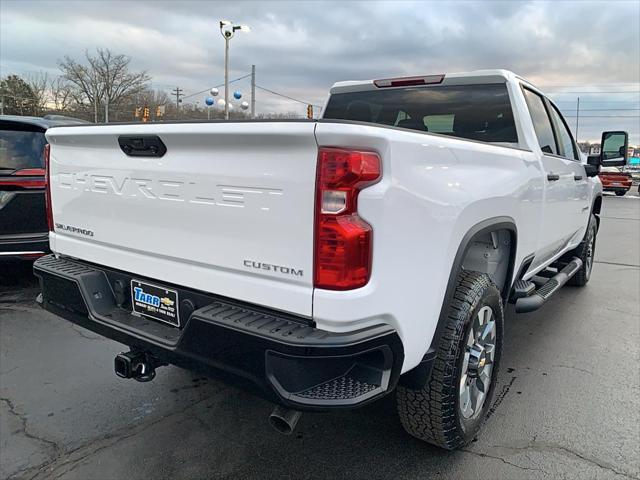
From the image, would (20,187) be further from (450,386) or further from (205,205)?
(450,386)

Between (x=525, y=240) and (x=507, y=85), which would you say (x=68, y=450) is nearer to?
(x=525, y=240)

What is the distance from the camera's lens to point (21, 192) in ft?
15.4

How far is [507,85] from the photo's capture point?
3629mm

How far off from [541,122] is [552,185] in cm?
62

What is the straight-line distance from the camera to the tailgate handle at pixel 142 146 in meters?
2.30

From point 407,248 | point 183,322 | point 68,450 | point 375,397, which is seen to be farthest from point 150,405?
point 407,248

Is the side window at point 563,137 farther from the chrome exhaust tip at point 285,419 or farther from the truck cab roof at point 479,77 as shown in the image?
the chrome exhaust tip at point 285,419

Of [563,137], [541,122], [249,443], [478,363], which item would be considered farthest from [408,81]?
[249,443]

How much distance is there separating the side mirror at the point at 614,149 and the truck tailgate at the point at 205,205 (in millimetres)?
4658

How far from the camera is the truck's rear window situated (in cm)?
367

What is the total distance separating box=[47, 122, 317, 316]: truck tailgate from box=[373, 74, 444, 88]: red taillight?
92.5 inches

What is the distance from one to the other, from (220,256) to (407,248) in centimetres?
77

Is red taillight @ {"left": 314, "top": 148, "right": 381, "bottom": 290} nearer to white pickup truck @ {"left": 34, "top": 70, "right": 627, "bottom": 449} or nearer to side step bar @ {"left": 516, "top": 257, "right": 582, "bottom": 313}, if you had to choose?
white pickup truck @ {"left": 34, "top": 70, "right": 627, "bottom": 449}

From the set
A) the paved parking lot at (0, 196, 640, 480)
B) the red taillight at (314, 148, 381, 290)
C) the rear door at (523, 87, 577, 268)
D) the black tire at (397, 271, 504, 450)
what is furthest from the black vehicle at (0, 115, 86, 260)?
the rear door at (523, 87, 577, 268)
